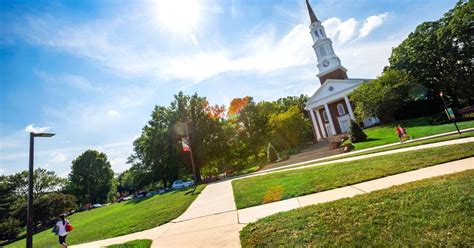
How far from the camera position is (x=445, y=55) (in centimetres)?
2900

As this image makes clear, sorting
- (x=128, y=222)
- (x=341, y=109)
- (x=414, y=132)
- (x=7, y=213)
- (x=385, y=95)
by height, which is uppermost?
(x=341, y=109)

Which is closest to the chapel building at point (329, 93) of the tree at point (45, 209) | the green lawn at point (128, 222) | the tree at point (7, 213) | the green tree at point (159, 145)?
the green tree at point (159, 145)

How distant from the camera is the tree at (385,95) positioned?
26859 mm

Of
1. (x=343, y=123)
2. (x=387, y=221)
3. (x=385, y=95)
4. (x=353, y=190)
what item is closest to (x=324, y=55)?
(x=343, y=123)

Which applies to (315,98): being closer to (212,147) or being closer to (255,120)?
(255,120)

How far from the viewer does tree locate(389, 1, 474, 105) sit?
Result: 2670 centimetres

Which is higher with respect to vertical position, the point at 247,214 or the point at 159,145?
the point at 159,145

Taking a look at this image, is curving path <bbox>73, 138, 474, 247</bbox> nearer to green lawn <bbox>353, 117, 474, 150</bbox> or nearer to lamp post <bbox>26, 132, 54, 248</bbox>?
lamp post <bbox>26, 132, 54, 248</bbox>

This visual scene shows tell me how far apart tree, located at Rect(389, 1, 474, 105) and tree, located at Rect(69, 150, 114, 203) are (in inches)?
2939

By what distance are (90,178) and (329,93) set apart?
6542 cm

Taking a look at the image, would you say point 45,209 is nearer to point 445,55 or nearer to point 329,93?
point 329,93

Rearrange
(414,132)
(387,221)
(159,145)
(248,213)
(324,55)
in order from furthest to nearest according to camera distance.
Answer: (324,55) → (159,145) → (414,132) → (248,213) → (387,221)

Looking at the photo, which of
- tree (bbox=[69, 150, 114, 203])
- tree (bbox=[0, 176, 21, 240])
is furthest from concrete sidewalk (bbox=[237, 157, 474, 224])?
tree (bbox=[69, 150, 114, 203])

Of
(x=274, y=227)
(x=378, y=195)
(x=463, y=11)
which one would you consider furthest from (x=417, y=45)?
(x=274, y=227)
